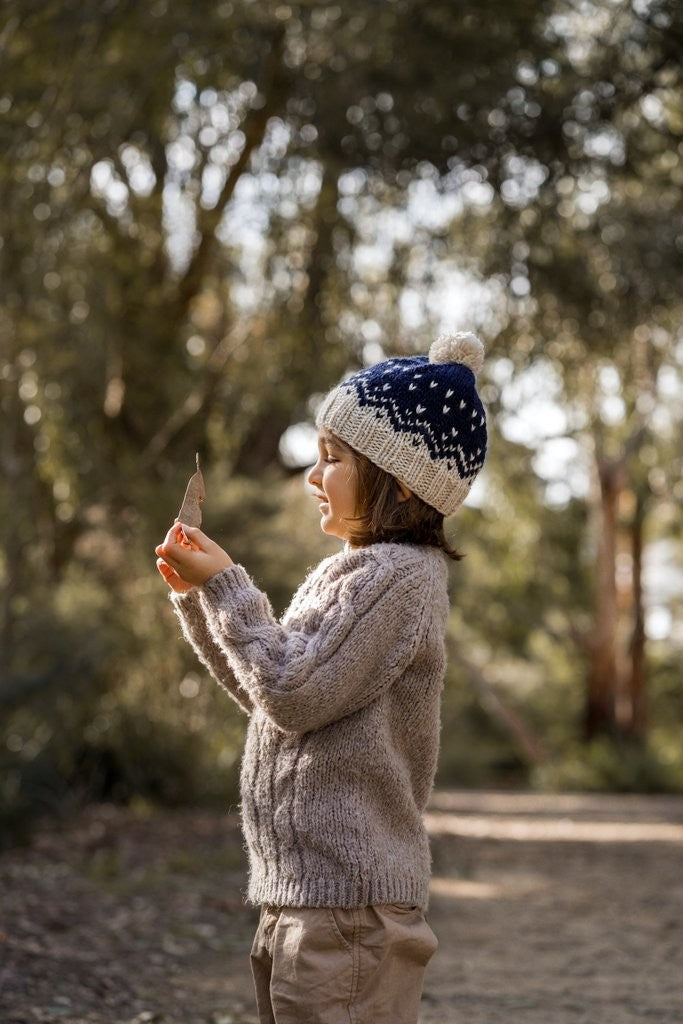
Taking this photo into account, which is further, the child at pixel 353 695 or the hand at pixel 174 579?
the hand at pixel 174 579

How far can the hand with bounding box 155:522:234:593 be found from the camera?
2.45m

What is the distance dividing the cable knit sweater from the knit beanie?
0.52ft

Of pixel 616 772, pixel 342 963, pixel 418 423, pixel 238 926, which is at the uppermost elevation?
pixel 418 423

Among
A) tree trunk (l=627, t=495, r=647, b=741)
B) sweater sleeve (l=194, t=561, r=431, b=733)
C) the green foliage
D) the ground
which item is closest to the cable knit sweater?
sweater sleeve (l=194, t=561, r=431, b=733)

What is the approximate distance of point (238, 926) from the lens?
569cm

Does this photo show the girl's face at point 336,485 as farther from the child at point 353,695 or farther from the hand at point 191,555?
the hand at point 191,555

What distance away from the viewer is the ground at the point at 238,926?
439 cm

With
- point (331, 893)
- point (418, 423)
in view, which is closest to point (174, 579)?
point (418, 423)

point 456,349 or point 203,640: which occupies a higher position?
point 456,349

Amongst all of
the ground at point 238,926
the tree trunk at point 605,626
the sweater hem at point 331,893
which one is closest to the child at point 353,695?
the sweater hem at point 331,893

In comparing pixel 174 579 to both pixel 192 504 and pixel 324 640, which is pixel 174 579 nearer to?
pixel 192 504

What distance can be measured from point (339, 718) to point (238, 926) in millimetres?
3579

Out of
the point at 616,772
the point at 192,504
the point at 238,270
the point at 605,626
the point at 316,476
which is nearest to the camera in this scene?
the point at 192,504

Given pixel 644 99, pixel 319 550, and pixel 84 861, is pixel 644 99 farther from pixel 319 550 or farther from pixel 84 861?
pixel 84 861
